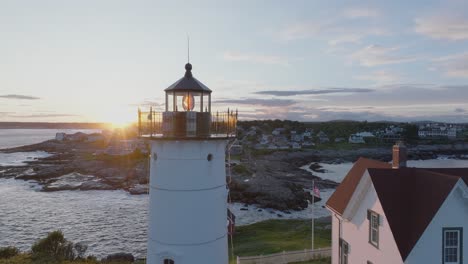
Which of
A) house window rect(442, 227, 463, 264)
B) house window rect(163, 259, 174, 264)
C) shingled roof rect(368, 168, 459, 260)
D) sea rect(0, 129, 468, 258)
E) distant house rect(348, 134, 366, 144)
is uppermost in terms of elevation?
shingled roof rect(368, 168, 459, 260)

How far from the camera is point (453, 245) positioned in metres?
11.6

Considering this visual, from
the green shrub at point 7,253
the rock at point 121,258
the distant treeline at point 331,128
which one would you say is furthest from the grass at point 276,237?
the distant treeline at point 331,128

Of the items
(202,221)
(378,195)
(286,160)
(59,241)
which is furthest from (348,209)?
(286,160)

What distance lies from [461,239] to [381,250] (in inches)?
96.6

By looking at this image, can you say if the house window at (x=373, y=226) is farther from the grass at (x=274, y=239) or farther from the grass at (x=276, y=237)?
the grass at (x=276, y=237)

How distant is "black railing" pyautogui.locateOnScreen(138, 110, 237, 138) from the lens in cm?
870

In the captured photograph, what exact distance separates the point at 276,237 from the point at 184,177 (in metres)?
20.5

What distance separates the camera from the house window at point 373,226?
12785 millimetres

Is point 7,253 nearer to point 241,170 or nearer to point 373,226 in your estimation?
point 373,226

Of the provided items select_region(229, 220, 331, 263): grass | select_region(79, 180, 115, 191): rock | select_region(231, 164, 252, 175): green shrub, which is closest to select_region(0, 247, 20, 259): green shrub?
select_region(229, 220, 331, 263): grass

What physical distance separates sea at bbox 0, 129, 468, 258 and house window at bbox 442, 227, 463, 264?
13793mm

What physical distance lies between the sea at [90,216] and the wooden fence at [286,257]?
5341mm

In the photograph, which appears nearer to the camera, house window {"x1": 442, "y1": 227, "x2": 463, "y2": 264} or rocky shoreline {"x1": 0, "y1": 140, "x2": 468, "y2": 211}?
house window {"x1": 442, "y1": 227, "x2": 463, "y2": 264}

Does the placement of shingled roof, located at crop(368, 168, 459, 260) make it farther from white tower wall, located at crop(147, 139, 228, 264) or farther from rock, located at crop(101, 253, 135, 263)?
rock, located at crop(101, 253, 135, 263)
